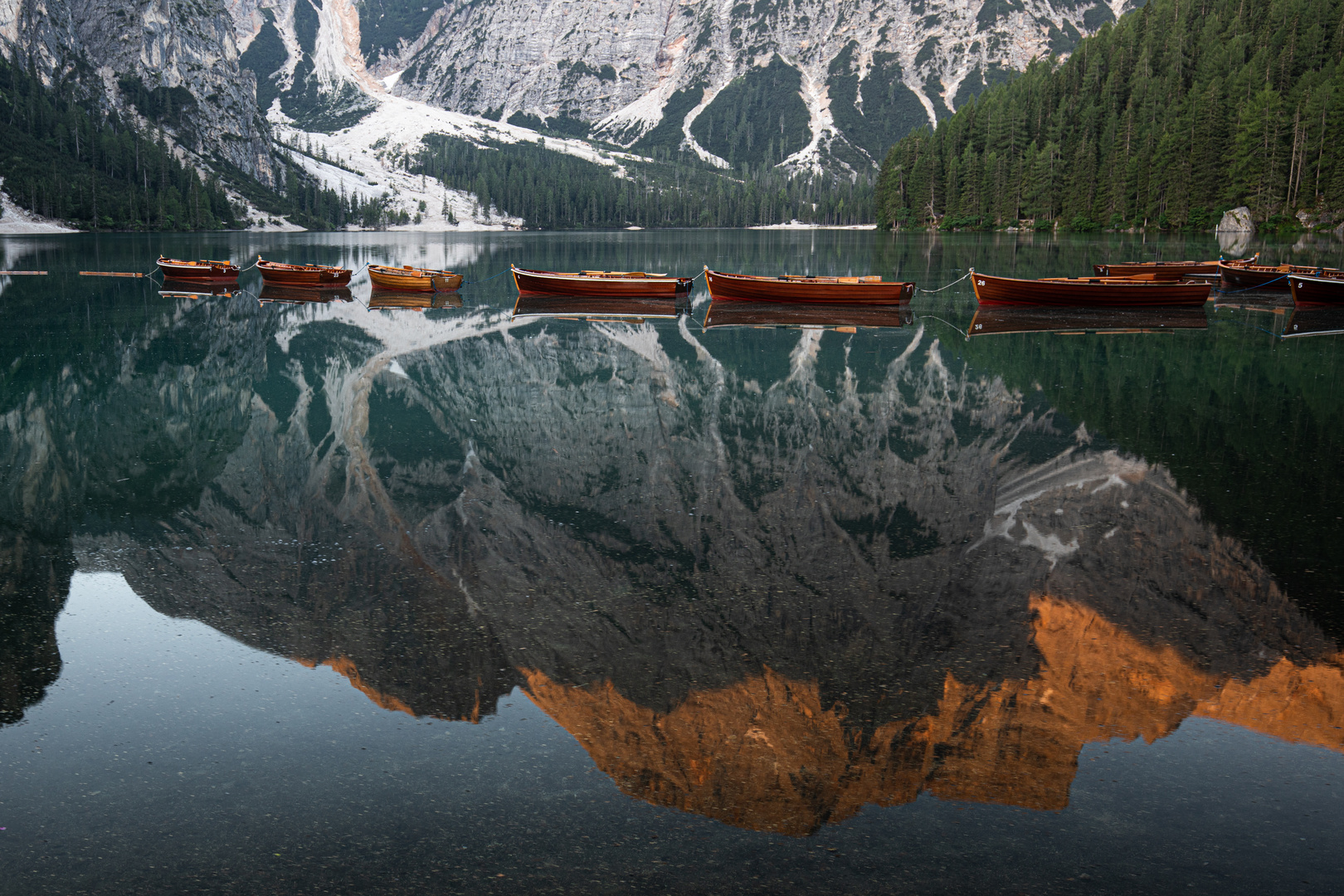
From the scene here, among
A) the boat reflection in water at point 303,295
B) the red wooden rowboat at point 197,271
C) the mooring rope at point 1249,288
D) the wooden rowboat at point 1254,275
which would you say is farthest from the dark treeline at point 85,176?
the mooring rope at point 1249,288

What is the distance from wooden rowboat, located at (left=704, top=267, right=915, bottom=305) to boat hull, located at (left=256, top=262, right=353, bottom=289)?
72.8 ft

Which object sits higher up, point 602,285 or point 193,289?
point 602,285

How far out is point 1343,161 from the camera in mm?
96688

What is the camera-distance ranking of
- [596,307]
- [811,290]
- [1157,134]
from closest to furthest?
[811,290] < [596,307] < [1157,134]

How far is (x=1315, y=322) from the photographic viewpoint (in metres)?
37.2

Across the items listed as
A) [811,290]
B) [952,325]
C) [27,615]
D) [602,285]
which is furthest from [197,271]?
[27,615]

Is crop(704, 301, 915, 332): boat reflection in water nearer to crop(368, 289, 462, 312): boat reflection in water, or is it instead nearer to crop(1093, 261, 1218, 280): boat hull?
crop(368, 289, 462, 312): boat reflection in water

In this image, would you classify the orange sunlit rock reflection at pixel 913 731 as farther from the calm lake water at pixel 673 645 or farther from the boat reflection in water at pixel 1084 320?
the boat reflection in water at pixel 1084 320

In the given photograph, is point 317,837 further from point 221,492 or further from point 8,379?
point 8,379

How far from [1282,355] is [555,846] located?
30.2 m

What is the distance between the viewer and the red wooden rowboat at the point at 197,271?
57.1m

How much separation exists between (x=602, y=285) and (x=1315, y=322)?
31.0 metres

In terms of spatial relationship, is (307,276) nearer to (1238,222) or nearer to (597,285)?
(597,285)

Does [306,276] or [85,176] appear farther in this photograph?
[85,176]
